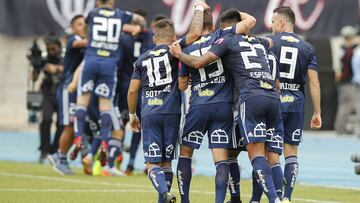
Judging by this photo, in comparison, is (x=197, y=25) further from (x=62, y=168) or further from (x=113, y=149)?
(x=62, y=168)

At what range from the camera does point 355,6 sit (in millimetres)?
29000

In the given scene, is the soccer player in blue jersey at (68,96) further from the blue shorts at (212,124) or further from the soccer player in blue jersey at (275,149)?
the blue shorts at (212,124)

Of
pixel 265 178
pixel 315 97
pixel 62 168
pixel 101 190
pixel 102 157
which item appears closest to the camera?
pixel 265 178

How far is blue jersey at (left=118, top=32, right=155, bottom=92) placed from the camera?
17922mm

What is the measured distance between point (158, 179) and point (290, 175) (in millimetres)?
1684

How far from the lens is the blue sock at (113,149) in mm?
17609

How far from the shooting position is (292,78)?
12859mm

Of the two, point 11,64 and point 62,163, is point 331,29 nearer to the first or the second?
point 11,64

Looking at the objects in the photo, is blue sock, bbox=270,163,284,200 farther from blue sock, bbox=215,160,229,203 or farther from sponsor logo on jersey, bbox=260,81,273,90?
sponsor logo on jersey, bbox=260,81,273,90

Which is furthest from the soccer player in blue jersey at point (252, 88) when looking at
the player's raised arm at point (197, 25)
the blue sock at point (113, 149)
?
the blue sock at point (113, 149)

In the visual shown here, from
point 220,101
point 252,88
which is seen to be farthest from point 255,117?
point 220,101

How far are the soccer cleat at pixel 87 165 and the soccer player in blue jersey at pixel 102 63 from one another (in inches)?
8.3

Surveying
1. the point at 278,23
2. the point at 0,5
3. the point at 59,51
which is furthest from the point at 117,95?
the point at 0,5

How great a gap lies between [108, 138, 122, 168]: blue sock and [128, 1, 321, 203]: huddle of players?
16.8 feet
